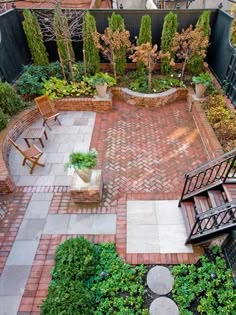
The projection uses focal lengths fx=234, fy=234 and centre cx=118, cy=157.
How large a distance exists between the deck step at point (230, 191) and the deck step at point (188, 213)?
29.6 inches

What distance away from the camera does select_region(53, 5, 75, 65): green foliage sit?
7105 mm

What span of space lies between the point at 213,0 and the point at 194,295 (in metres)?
14.4

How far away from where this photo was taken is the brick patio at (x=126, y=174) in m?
3.95

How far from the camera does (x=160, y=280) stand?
3.67 metres

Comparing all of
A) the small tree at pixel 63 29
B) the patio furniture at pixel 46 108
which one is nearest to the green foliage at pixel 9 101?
the patio furniture at pixel 46 108

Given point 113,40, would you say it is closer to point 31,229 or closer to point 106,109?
point 106,109

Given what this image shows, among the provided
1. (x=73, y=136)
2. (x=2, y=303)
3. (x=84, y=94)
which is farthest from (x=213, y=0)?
(x=2, y=303)

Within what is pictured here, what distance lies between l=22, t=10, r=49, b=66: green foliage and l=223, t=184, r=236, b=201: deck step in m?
7.42

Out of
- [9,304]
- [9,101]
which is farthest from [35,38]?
[9,304]

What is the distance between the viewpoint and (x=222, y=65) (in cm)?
768

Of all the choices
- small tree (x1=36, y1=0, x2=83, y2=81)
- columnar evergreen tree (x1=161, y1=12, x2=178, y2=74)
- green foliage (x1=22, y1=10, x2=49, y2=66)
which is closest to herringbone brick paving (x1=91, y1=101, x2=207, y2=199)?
columnar evergreen tree (x1=161, y1=12, x2=178, y2=74)

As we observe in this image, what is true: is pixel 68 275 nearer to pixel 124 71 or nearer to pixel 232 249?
pixel 232 249

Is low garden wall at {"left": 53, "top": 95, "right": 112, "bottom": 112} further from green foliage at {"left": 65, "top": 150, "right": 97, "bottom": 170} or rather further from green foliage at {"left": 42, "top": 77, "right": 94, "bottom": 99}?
green foliage at {"left": 65, "top": 150, "right": 97, "bottom": 170}

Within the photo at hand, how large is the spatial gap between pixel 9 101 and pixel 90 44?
137 inches
